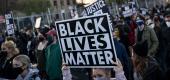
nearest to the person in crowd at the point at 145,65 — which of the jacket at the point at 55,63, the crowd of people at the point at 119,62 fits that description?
the crowd of people at the point at 119,62

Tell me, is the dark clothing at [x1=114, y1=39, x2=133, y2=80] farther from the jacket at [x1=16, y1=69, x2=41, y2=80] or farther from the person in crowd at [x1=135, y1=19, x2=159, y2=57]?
the person in crowd at [x1=135, y1=19, x2=159, y2=57]

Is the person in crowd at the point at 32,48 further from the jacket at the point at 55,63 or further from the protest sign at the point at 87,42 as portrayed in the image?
the protest sign at the point at 87,42

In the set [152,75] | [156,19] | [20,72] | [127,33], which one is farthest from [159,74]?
[127,33]

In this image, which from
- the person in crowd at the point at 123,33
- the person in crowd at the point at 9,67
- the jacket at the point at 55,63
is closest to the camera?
the person in crowd at the point at 9,67

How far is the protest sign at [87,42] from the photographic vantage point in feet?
19.0

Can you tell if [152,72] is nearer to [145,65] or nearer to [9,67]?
[145,65]

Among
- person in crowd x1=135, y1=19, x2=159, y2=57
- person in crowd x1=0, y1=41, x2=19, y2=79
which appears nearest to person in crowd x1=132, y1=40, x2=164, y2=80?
person in crowd x1=0, y1=41, x2=19, y2=79

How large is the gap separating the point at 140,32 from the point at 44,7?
59.7m

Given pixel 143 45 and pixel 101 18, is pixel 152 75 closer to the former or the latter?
pixel 143 45

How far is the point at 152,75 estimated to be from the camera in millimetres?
6188

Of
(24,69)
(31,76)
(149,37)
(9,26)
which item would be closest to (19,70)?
(24,69)

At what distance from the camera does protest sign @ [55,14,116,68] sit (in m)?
5.78

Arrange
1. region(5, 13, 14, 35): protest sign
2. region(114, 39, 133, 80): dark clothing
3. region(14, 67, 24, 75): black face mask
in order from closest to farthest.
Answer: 1. region(14, 67, 24, 75): black face mask
2. region(114, 39, 133, 80): dark clothing
3. region(5, 13, 14, 35): protest sign

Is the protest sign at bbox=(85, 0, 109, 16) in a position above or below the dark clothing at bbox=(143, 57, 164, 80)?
above
